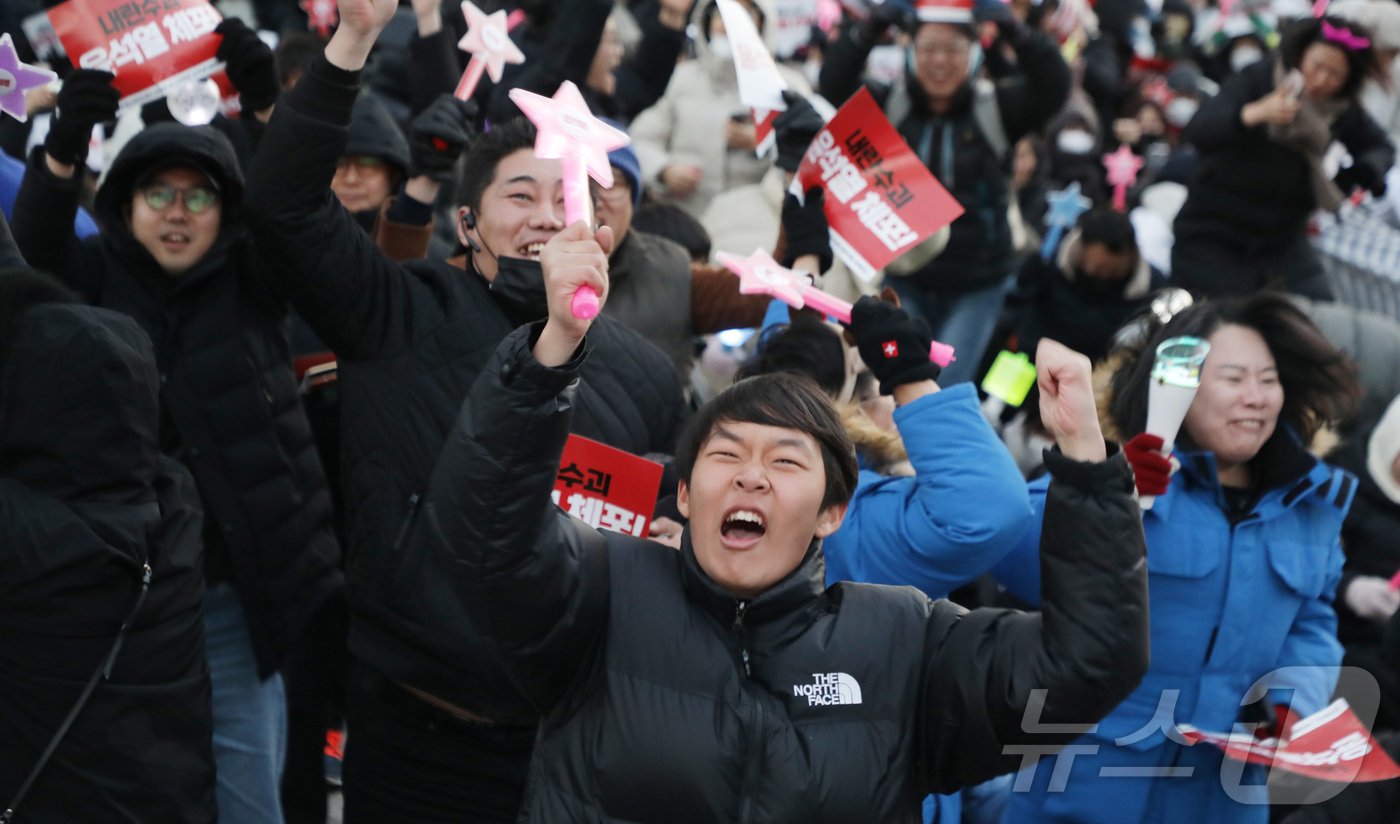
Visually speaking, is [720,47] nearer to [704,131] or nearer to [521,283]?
[704,131]

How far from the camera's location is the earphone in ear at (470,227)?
3.36 meters

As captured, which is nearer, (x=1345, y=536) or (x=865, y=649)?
(x=865, y=649)

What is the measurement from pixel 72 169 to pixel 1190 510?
2575 millimetres

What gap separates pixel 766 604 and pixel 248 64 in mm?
2349

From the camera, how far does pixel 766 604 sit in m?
2.39

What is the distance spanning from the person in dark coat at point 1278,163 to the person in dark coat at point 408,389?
3.86 meters

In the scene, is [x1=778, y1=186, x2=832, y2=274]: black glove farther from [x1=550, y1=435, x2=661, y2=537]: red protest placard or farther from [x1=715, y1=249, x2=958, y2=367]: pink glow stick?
[x1=550, y1=435, x2=661, y2=537]: red protest placard

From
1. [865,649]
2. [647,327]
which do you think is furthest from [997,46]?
[865,649]

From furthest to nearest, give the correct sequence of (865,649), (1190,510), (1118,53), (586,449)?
1. (1118,53)
2. (1190,510)
3. (586,449)
4. (865,649)

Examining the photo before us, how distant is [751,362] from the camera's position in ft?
12.2

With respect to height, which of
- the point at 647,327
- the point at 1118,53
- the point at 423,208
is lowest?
the point at 1118,53

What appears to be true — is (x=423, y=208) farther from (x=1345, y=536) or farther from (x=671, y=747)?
(x=1345, y=536)

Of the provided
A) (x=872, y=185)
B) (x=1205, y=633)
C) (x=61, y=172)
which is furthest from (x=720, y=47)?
(x=1205, y=633)

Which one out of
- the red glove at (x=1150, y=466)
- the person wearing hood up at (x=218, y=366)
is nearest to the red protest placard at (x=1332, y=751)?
the red glove at (x=1150, y=466)
